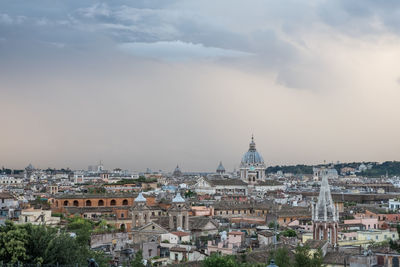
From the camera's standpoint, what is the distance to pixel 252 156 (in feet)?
391

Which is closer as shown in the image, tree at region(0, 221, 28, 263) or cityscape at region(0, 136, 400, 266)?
tree at region(0, 221, 28, 263)

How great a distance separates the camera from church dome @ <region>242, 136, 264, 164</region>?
4675 inches

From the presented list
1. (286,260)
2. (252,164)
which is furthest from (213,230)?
(252,164)

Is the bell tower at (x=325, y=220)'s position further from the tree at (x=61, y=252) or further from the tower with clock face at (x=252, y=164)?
the tower with clock face at (x=252, y=164)

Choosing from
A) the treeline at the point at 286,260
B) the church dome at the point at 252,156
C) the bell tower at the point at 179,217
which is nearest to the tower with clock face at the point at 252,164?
the church dome at the point at 252,156

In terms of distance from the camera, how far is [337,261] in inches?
966

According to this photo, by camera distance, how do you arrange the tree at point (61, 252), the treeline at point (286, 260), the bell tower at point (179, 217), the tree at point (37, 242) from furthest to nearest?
the bell tower at point (179, 217) < the treeline at point (286, 260) < the tree at point (37, 242) < the tree at point (61, 252)

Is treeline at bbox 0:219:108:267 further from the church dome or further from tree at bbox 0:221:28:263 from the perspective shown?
the church dome

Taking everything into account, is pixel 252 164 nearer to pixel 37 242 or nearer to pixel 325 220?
pixel 325 220

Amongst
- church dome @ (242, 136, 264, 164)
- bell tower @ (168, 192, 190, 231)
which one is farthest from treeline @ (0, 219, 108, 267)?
church dome @ (242, 136, 264, 164)

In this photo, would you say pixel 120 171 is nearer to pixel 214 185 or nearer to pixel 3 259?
pixel 214 185

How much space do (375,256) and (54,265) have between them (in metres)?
12.4

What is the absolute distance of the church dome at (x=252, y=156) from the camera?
119 metres

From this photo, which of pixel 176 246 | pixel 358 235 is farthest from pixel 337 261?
pixel 358 235
